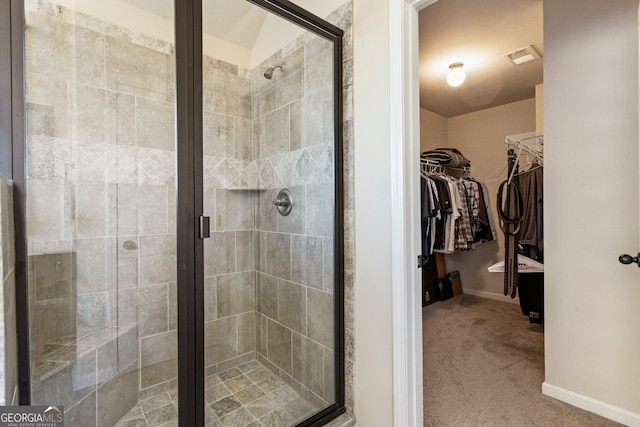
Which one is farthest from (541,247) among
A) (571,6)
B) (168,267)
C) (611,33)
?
(168,267)

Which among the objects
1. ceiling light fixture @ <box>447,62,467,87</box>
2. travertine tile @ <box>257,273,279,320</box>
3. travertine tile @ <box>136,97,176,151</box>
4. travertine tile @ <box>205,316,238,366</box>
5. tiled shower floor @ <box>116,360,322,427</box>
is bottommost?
tiled shower floor @ <box>116,360,322,427</box>

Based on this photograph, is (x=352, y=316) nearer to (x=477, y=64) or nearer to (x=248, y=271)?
(x=248, y=271)

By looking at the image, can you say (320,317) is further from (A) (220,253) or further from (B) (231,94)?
(B) (231,94)

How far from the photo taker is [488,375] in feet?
6.60

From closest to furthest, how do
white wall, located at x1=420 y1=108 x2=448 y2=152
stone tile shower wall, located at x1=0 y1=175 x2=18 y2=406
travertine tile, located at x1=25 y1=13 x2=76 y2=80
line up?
stone tile shower wall, located at x1=0 y1=175 x2=18 y2=406
travertine tile, located at x1=25 y1=13 x2=76 y2=80
white wall, located at x1=420 y1=108 x2=448 y2=152

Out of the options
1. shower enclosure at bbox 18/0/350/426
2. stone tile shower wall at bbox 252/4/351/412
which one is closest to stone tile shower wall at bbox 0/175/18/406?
shower enclosure at bbox 18/0/350/426

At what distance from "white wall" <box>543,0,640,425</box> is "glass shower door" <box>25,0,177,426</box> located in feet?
6.95

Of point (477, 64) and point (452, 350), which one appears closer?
point (452, 350)

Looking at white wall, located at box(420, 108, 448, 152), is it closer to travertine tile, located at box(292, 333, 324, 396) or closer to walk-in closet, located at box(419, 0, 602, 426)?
walk-in closet, located at box(419, 0, 602, 426)

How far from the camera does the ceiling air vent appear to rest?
242cm

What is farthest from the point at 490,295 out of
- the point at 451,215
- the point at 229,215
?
the point at 229,215

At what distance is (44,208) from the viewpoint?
1.21 metres

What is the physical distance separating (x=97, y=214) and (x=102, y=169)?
24 centimetres

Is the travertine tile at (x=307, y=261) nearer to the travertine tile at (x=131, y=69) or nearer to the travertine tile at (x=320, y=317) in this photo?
the travertine tile at (x=320, y=317)
